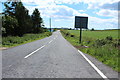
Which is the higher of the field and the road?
the field

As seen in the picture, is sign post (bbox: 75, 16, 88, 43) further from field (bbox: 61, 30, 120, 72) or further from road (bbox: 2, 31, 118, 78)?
road (bbox: 2, 31, 118, 78)

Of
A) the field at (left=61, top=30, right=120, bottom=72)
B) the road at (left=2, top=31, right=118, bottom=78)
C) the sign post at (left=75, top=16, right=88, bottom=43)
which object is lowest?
the road at (left=2, top=31, right=118, bottom=78)

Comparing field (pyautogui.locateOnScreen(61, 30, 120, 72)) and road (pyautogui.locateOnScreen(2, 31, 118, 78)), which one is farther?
field (pyautogui.locateOnScreen(61, 30, 120, 72))

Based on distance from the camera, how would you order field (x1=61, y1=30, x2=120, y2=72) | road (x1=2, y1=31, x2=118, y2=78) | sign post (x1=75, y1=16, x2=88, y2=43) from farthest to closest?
sign post (x1=75, y1=16, x2=88, y2=43)
field (x1=61, y1=30, x2=120, y2=72)
road (x1=2, y1=31, x2=118, y2=78)

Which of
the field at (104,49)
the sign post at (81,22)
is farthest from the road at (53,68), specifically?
the sign post at (81,22)

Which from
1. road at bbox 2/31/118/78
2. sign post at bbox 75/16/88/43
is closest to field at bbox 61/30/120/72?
road at bbox 2/31/118/78

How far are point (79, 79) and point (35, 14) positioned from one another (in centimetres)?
7891

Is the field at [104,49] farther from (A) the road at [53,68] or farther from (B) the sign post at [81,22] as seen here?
(B) the sign post at [81,22]

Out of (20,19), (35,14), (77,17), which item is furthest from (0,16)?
(35,14)

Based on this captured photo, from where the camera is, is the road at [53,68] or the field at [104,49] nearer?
the road at [53,68]

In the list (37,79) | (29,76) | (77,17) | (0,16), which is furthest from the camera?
(77,17)

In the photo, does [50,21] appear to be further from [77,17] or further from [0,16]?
[0,16]

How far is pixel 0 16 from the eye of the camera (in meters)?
18.2

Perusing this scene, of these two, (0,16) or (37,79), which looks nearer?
(37,79)
